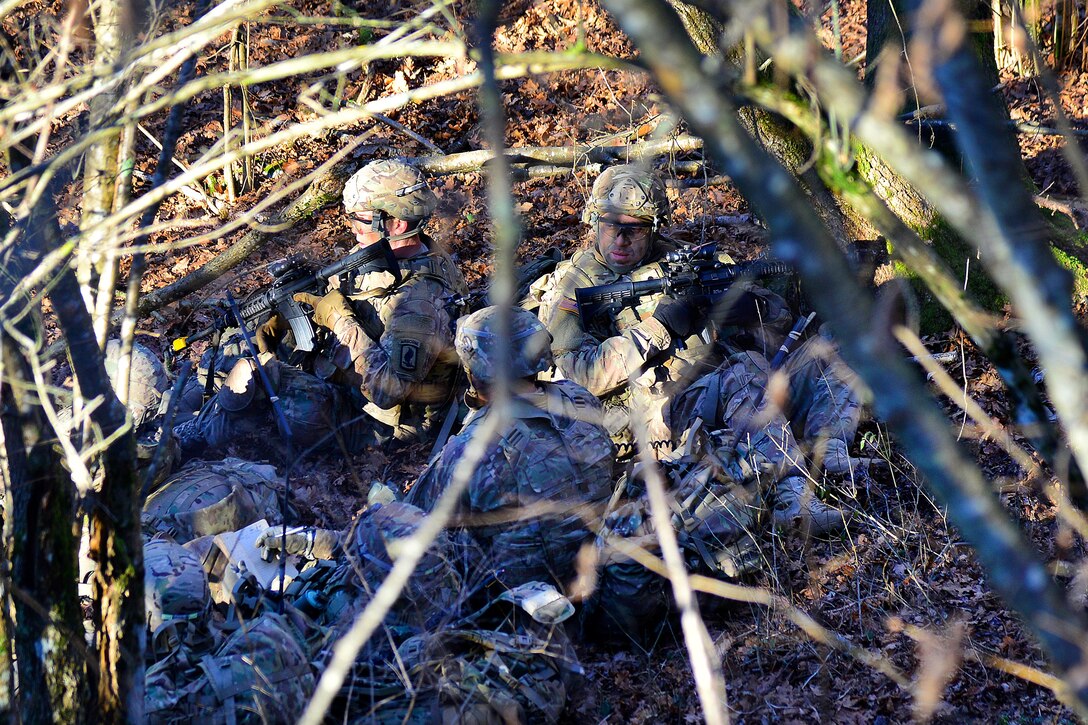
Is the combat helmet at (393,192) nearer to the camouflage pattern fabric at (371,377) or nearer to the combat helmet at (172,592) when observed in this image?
the camouflage pattern fabric at (371,377)

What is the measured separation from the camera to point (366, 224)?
716 centimetres

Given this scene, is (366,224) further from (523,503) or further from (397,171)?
(523,503)

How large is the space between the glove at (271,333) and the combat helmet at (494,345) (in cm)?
257

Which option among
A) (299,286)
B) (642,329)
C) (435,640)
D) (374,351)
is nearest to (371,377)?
(374,351)

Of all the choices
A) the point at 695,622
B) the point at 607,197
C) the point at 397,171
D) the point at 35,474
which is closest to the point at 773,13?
the point at 695,622

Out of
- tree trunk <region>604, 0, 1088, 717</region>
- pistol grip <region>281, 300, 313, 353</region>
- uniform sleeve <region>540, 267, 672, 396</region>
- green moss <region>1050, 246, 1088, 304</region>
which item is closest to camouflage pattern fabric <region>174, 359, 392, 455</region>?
pistol grip <region>281, 300, 313, 353</region>

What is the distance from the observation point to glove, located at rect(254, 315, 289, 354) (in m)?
7.00

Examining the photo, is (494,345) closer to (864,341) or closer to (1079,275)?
(864,341)

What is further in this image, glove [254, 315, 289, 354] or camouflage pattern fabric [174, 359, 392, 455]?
glove [254, 315, 289, 354]

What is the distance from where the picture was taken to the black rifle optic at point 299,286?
6.90 metres

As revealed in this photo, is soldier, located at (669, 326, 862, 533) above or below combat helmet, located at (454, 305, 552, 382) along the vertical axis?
below

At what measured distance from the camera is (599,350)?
251 inches

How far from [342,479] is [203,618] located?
2.62 metres

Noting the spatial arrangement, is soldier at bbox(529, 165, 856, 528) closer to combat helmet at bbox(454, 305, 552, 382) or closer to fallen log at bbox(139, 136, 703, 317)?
fallen log at bbox(139, 136, 703, 317)
